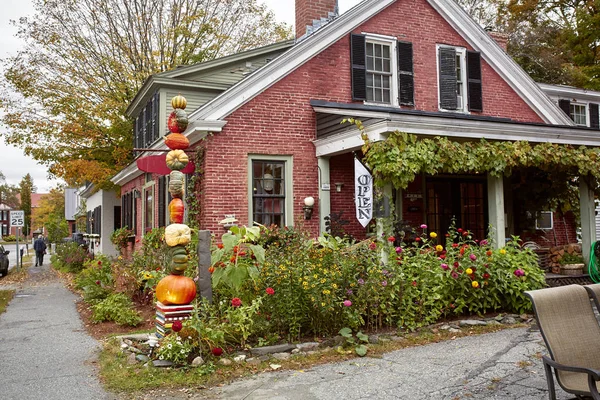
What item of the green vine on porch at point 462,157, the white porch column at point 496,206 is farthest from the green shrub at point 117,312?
the white porch column at point 496,206

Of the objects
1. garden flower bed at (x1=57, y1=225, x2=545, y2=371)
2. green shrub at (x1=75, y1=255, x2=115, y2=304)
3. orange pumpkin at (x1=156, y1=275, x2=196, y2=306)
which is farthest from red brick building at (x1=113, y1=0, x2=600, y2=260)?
orange pumpkin at (x1=156, y1=275, x2=196, y2=306)

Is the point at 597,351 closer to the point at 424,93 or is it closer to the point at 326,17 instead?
the point at 424,93

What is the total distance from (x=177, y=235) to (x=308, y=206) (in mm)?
5216

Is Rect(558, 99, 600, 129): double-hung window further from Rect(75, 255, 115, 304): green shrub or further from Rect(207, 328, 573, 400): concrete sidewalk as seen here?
Rect(75, 255, 115, 304): green shrub

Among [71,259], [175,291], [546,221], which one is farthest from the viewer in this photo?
[71,259]

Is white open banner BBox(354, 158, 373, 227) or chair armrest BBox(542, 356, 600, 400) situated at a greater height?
white open banner BBox(354, 158, 373, 227)

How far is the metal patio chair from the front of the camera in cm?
378

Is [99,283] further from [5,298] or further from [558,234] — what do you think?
[558,234]

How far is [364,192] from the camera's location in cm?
940

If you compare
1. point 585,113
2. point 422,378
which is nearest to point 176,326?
point 422,378

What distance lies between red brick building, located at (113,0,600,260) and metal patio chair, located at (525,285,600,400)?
5187mm

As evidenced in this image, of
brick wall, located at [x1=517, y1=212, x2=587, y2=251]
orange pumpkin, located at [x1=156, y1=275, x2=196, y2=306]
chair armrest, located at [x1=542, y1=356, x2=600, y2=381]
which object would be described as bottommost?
chair armrest, located at [x1=542, y1=356, x2=600, y2=381]

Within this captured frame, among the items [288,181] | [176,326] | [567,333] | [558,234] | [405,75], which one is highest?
[405,75]

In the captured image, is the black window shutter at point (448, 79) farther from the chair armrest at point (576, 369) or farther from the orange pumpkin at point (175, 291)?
the chair armrest at point (576, 369)
